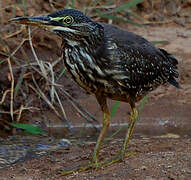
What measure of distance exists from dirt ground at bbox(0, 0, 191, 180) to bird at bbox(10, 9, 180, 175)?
1.08 ft

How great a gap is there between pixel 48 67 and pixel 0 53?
789 mm

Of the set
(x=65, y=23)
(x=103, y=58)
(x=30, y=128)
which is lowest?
(x=30, y=128)

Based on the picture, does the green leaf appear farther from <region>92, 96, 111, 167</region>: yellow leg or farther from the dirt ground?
<region>92, 96, 111, 167</region>: yellow leg

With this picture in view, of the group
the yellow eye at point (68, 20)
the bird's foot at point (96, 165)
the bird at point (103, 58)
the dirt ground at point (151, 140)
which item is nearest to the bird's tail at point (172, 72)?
the bird at point (103, 58)

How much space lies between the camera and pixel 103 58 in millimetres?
4645

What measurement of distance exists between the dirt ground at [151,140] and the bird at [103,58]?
0.33 m

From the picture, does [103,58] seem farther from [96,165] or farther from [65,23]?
[96,165]

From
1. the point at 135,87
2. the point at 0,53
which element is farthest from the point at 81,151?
the point at 0,53

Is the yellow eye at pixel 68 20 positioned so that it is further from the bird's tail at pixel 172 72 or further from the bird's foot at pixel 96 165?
the bird's tail at pixel 172 72

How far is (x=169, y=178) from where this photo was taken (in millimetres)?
4539

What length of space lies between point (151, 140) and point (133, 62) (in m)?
1.63

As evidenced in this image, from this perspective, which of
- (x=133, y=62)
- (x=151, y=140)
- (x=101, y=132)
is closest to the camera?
(x=133, y=62)

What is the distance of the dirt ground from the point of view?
485cm

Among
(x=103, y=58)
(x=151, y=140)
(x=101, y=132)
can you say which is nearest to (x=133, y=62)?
(x=103, y=58)
